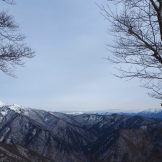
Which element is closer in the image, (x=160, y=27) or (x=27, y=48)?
(x=160, y=27)

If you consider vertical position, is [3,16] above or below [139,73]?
above

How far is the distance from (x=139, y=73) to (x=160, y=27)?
2.09m

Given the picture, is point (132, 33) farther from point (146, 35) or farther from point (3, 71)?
point (3, 71)

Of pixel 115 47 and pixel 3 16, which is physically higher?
pixel 3 16

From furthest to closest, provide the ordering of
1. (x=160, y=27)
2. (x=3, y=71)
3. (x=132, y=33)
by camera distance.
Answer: (x=3, y=71) → (x=132, y=33) → (x=160, y=27)

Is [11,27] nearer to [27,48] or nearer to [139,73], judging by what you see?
[27,48]

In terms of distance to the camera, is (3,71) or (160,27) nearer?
(160,27)

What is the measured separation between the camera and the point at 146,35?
16.9m

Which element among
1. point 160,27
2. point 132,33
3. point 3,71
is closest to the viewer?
point 160,27

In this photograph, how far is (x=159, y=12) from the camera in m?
16.4

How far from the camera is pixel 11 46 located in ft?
59.7

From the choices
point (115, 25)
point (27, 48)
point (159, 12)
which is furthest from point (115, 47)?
point (27, 48)

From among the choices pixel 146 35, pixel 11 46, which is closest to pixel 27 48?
pixel 11 46

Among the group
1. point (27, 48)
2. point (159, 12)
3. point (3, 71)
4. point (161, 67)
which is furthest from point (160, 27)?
point (3, 71)
